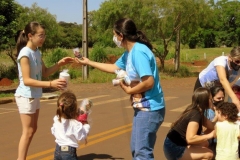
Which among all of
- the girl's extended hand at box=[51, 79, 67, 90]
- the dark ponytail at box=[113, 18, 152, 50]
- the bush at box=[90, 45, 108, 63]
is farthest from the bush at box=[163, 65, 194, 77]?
the dark ponytail at box=[113, 18, 152, 50]

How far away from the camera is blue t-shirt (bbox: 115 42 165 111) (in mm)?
3740

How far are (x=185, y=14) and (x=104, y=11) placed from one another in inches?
422

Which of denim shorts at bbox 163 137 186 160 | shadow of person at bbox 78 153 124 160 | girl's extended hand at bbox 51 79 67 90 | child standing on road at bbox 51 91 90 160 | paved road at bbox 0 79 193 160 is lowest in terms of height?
shadow of person at bbox 78 153 124 160

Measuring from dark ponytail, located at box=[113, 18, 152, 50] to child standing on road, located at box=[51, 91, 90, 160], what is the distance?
3.16 ft

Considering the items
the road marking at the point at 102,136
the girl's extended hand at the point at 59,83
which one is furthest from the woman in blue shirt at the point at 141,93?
the road marking at the point at 102,136

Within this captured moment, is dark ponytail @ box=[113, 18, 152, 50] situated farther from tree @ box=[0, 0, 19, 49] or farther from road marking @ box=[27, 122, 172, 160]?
tree @ box=[0, 0, 19, 49]

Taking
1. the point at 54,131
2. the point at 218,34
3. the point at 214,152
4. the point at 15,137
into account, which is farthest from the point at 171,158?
the point at 218,34

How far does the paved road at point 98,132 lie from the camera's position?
Answer: 6.45 metres

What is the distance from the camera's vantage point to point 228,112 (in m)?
4.61

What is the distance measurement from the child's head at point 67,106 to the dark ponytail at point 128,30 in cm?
95

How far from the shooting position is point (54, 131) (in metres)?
4.45

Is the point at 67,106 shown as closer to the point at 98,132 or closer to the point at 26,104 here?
the point at 26,104

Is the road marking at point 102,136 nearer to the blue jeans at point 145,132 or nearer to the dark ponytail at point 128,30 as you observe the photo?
the blue jeans at point 145,132

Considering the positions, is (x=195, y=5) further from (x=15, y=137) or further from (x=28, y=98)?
(x=28, y=98)
